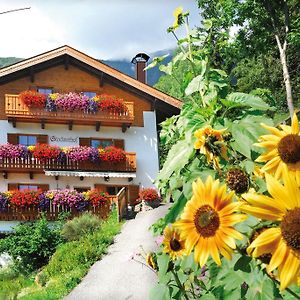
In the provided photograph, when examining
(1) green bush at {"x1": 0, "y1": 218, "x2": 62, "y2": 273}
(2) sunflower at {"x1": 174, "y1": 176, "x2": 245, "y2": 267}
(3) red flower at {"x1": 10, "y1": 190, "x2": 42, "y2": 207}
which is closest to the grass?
(1) green bush at {"x1": 0, "y1": 218, "x2": 62, "y2": 273}

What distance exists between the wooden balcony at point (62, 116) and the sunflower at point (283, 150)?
79.7 feet

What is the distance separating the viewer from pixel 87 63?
26688mm

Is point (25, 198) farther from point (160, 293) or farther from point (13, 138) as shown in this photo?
point (160, 293)

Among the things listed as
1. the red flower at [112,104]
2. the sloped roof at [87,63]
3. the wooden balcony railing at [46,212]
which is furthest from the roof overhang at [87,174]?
the sloped roof at [87,63]

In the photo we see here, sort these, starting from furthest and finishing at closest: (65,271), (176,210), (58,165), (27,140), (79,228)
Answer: (27,140) < (58,165) < (79,228) < (65,271) < (176,210)

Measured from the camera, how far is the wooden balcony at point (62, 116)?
25031mm

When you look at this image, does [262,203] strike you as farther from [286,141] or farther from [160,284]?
[160,284]

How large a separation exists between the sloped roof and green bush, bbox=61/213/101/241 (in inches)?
340

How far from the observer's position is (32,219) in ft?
77.0

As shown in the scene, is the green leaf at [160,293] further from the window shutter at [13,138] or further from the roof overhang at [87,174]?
the window shutter at [13,138]

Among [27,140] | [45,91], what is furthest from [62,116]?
[45,91]

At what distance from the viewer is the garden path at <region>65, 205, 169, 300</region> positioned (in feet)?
41.3

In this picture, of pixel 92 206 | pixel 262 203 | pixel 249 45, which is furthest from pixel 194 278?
pixel 249 45

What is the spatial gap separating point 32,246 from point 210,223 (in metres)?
19.3
